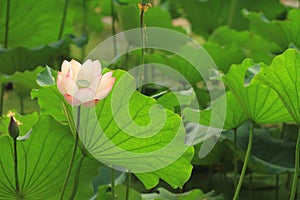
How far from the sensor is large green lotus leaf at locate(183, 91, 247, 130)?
155 cm

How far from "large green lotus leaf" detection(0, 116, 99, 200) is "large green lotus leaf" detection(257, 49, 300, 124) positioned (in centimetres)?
35

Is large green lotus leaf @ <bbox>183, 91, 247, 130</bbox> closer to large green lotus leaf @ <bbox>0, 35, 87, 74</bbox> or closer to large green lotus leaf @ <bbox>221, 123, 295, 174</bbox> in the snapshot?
large green lotus leaf @ <bbox>221, 123, 295, 174</bbox>

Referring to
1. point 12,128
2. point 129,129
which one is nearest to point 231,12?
point 129,129

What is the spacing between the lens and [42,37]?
7.55 ft

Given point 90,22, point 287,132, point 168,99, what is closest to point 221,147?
point 287,132

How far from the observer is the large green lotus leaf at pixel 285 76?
1.31 metres

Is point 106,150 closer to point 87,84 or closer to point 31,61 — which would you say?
point 87,84

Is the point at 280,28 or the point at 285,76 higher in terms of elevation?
the point at 280,28

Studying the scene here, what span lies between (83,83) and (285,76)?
36 centimetres

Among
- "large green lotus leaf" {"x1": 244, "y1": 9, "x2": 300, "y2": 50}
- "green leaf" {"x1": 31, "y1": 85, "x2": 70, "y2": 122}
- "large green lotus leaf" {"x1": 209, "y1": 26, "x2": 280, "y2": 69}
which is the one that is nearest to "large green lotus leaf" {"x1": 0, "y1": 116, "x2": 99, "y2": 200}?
"green leaf" {"x1": 31, "y1": 85, "x2": 70, "y2": 122}

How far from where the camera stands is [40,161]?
134 cm

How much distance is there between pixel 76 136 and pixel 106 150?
0.08 metres

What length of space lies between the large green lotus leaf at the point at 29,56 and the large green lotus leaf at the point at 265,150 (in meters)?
0.57

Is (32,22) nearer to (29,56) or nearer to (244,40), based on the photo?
(29,56)
